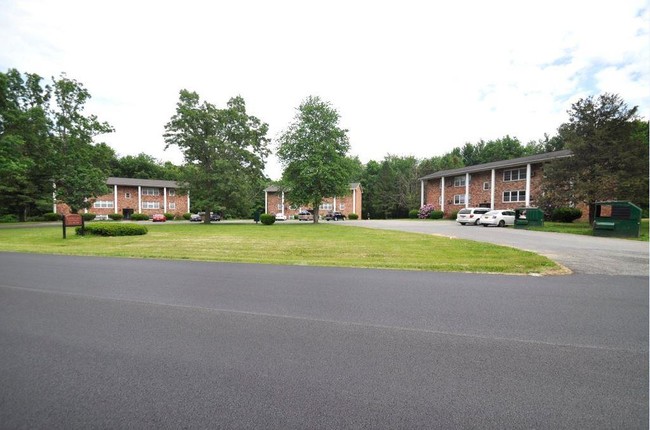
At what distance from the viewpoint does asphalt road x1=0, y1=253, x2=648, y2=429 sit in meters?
2.69

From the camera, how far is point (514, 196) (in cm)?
4512

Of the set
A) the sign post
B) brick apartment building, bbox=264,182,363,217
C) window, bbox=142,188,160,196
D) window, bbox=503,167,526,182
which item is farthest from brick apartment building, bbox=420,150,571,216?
window, bbox=142,188,160,196

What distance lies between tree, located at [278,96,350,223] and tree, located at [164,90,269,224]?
3634mm

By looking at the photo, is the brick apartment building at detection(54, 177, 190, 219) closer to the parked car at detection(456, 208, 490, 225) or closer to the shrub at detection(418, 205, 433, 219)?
the shrub at detection(418, 205, 433, 219)

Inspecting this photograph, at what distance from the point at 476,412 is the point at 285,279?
18.8ft

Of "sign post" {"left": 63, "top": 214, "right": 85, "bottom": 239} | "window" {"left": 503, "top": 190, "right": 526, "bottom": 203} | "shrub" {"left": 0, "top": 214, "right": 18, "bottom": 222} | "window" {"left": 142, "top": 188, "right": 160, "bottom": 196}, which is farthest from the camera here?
"window" {"left": 142, "top": 188, "right": 160, "bottom": 196}

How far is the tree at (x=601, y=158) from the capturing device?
24.5 m

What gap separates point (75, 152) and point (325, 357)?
43162 mm

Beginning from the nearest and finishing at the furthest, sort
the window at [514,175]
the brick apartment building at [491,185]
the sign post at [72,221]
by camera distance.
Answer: the sign post at [72,221] < the brick apartment building at [491,185] < the window at [514,175]

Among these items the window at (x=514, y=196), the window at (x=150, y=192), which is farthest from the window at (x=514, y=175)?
the window at (x=150, y=192)

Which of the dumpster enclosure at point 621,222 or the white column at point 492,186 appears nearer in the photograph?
the dumpster enclosure at point 621,222

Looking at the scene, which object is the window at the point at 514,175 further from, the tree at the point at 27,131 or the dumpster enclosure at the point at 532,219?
the tree at the point at 27,131

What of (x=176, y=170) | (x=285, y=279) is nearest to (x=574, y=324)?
(x=285, y=279)

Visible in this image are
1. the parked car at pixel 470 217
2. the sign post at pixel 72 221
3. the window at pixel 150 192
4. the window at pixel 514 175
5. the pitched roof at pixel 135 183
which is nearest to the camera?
the sign post at pixel 72 221
